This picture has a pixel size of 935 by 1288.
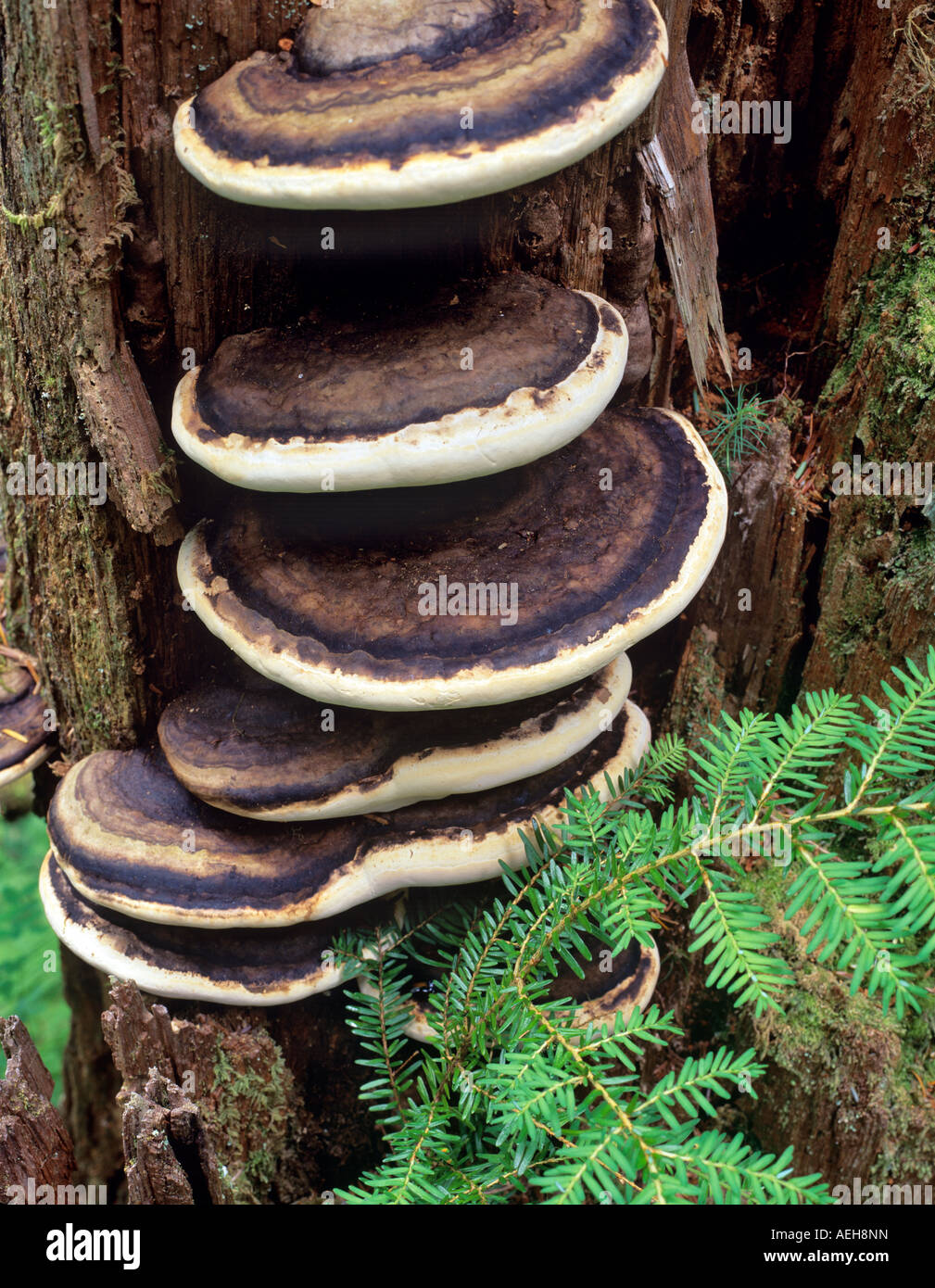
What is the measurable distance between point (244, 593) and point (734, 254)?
222cm

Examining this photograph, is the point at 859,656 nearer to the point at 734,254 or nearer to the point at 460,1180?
the point at 734,254

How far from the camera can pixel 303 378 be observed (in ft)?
7.44

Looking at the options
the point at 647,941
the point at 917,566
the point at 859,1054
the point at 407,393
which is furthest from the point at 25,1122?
the point at 917,566

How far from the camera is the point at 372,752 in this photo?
259 centimetres

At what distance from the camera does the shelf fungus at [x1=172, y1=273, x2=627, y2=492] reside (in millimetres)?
2076

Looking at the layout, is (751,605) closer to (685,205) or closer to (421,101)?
(685,205)

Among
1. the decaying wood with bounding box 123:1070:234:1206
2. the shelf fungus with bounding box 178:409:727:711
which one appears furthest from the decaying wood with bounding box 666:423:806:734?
the decaying wood with bounding box 123:1070:234:1206

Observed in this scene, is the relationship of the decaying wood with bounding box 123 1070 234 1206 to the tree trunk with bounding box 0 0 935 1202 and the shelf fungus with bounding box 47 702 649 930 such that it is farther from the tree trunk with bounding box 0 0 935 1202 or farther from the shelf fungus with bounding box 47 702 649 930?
the shelf fungus with bounding box 47 702 649 930

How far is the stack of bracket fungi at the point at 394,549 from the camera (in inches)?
78.5

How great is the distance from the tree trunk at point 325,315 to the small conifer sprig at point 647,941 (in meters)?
0.78

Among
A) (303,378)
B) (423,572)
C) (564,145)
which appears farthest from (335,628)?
(564,145)

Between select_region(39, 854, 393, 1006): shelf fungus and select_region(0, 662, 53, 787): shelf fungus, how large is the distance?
844 mm

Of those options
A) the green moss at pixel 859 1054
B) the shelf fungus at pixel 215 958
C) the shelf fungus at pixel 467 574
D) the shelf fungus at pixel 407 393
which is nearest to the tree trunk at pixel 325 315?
the shelf fungus at pixel 215 958

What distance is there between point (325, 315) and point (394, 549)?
657mm
